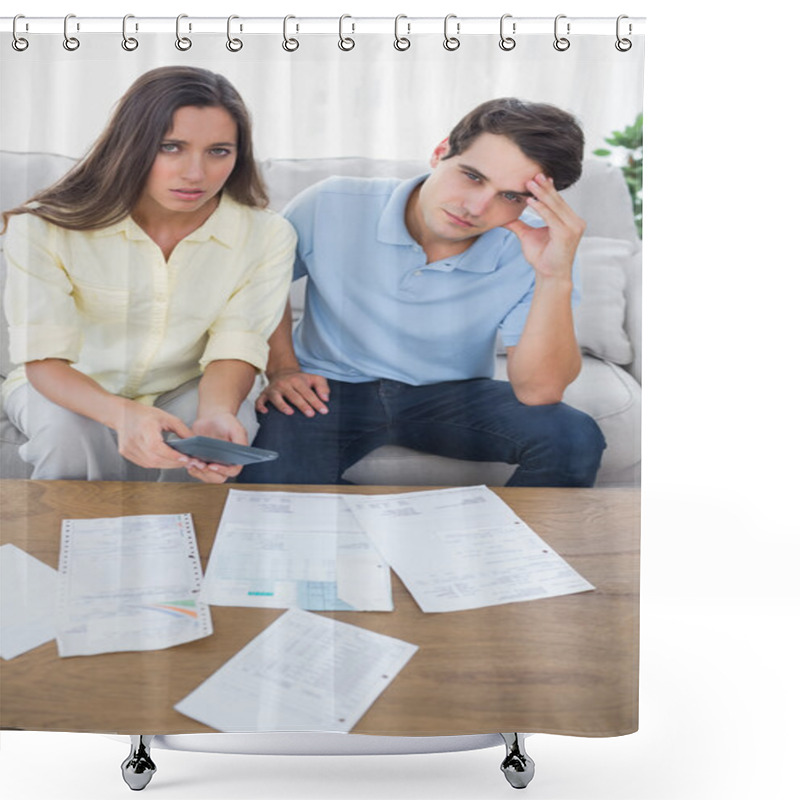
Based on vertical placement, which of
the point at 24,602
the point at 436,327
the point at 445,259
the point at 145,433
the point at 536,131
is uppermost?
the point at 536,131

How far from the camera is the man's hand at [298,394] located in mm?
1696

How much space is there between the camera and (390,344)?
169 cm

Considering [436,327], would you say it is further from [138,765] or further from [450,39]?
[138,765]

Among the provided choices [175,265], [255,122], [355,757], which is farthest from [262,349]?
[355,757]

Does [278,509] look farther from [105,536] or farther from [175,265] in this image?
[175,265]

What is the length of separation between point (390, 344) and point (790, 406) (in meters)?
1.35

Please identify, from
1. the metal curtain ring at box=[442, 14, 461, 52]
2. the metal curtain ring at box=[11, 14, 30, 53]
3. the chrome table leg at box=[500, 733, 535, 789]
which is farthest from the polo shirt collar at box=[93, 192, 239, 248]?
the chrome table leg at box=[500, 733, 535, 789]

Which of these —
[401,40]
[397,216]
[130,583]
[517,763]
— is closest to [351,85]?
[401,40]

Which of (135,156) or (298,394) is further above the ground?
Result: (135,156)

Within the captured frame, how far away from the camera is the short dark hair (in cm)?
165

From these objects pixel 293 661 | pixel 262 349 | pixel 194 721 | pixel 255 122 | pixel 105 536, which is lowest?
pixel 194 721

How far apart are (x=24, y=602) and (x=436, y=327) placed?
86cm

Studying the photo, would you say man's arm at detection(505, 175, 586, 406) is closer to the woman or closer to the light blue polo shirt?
the light blue polo shirt

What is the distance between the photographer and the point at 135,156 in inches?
65.2
